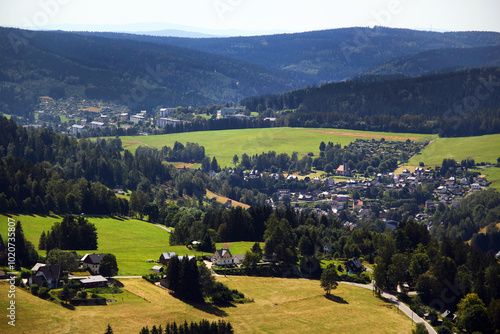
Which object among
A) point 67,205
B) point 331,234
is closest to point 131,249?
point 67,205

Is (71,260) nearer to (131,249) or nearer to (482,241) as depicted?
(131,249)

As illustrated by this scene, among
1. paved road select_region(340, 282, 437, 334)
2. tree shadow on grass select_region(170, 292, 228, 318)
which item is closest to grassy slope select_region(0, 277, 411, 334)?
tree shadow on grass select_region(170, 292, 228, 318)

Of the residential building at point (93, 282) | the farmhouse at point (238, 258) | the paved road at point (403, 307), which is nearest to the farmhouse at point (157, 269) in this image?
the residential building at point (93, 282)

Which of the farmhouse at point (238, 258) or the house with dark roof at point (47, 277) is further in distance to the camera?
the farmhouse at point (238, 258)

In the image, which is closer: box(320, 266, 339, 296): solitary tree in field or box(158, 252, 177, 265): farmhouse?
box(320, 266, 339, 296): solitary tree in field

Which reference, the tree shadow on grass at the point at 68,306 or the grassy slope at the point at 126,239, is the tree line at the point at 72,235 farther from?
the tree shadow on grass at the point at 68,306

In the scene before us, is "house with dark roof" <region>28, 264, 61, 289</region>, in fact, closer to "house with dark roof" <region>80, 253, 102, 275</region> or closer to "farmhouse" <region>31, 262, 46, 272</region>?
"farmhouse" <region>31, 262, 46, 272</region>
